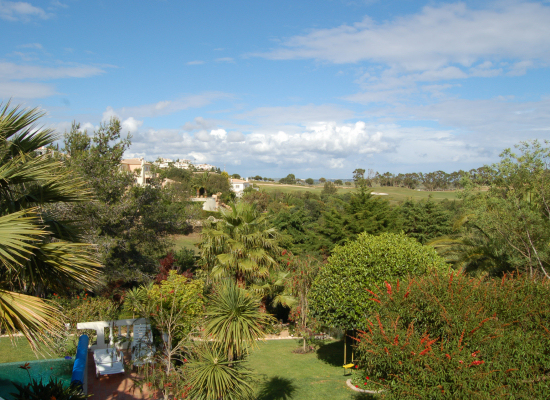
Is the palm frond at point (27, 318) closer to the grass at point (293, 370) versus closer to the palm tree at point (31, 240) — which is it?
the palm tree at point (31, 240)

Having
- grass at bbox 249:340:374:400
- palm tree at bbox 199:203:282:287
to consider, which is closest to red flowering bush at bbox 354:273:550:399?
grass at bbox 249:340:374:400

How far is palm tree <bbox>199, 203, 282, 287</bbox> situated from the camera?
13.3 metres

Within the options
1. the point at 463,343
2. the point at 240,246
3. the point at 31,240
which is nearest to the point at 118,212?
the point at 240,246

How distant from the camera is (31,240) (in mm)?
3734

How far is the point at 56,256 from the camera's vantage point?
412 centimetres

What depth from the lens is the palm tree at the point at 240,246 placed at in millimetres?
13281

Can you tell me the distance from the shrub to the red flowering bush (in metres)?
3.88

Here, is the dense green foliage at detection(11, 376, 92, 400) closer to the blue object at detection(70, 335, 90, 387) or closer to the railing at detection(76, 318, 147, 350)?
the blue object at detection(70, 335, 90, 387)

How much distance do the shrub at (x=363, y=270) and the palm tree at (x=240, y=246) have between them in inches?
132

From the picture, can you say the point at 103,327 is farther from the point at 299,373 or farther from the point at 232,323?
the point at 299,373

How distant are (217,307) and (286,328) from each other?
12.2 m

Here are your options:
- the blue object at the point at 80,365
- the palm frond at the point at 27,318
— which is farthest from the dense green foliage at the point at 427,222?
the palm frond at the point at 27,318

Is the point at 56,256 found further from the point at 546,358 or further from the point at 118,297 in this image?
the point at 118,297

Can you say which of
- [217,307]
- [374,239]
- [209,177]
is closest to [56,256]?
[217,307]
